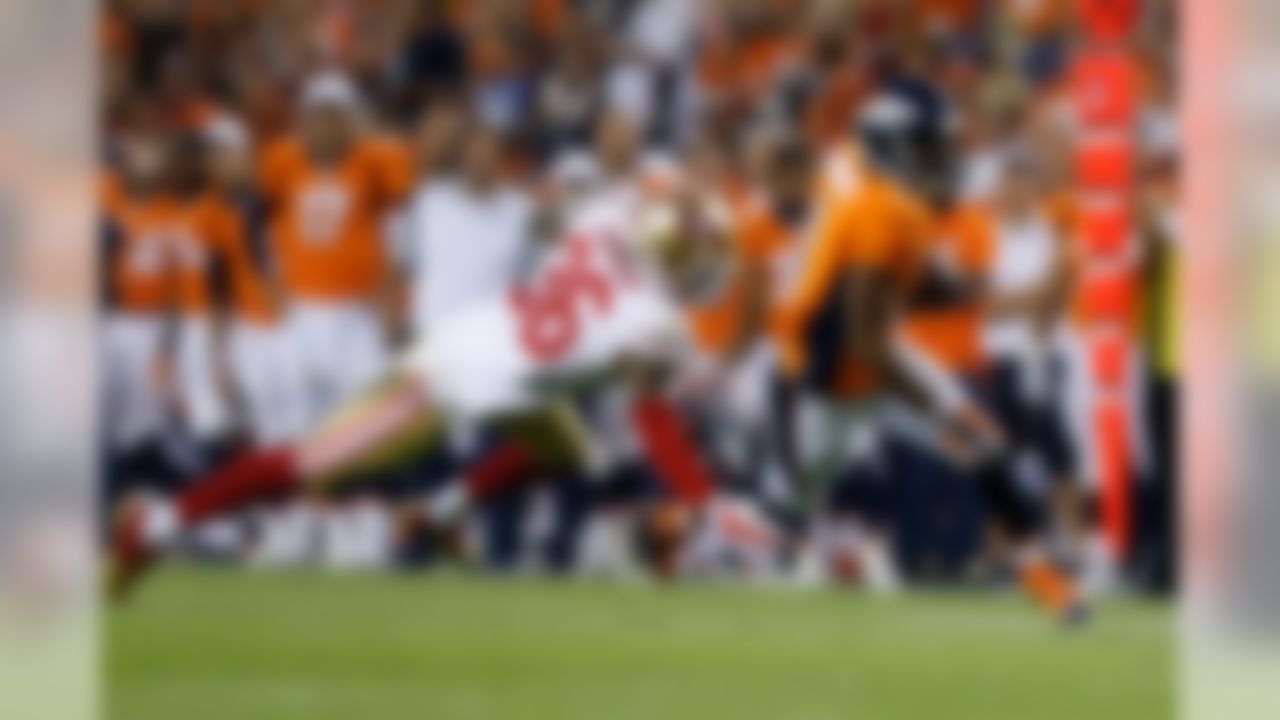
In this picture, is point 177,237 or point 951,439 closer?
point 951,439

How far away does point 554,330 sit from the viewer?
9781mm

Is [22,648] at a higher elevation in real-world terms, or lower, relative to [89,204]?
lower

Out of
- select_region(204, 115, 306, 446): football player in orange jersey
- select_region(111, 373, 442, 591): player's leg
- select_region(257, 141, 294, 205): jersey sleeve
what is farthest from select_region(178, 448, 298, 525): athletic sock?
select_region(257, 141, 294, 205): jersey sleeve

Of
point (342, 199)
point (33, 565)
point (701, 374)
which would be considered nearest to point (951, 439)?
point (701, 374)

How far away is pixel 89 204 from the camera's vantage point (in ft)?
4.25

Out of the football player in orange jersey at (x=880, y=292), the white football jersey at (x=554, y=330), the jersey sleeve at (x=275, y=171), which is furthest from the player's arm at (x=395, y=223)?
the football player in orange jersey at (x=880, y=292)

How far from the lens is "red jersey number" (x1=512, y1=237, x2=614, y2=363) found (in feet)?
32.1

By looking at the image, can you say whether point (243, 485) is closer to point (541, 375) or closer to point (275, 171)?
point (541, 375)

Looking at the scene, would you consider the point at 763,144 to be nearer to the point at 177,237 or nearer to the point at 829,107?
the point at 829,107

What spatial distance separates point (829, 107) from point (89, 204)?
885 cm

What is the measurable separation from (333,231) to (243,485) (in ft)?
3.95

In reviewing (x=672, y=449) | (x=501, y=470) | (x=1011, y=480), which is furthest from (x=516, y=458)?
(x=1011, y=480)

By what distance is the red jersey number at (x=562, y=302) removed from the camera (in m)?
9.79

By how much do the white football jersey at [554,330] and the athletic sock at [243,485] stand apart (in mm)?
479
